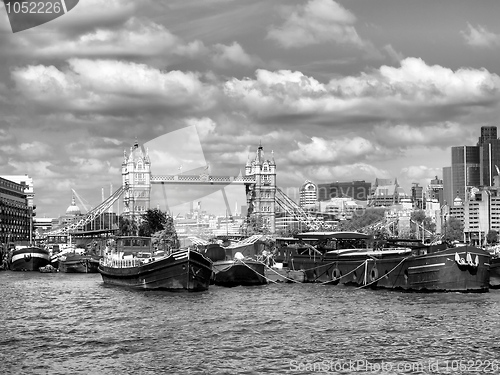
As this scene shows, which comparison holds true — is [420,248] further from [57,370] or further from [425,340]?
[57,370]

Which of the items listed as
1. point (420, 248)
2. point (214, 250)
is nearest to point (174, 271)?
point (214, 250)

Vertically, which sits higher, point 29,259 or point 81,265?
point 29,259

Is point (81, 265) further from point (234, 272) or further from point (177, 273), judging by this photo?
point (177, 273)

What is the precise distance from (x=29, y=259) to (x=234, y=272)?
47712mm

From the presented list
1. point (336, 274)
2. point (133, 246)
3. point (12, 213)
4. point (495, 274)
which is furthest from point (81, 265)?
point (12, 213)

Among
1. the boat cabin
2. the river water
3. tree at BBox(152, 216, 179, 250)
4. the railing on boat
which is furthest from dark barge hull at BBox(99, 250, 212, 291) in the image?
tree at BBox(152, 216, 179, 250)

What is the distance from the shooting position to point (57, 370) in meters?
36.1

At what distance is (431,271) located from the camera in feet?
212

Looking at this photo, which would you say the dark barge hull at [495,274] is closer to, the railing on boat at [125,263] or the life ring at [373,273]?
the life ring at [373,273]

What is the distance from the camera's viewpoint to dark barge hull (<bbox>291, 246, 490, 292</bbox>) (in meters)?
64.1

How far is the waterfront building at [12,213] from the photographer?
573ft

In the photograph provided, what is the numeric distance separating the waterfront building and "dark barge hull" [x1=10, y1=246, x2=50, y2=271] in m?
54.3

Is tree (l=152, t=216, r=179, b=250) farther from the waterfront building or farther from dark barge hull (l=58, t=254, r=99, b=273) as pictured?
the waterfront building

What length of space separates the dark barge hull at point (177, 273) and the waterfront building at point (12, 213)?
108 meters
